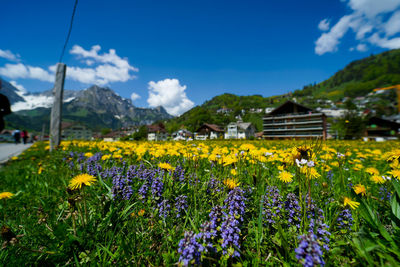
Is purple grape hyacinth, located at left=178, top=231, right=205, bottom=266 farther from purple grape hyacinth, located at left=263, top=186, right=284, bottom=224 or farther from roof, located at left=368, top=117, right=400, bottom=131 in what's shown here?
roof, located at left=368, top=117, right=400, bottom=131

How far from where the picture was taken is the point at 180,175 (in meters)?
2.27

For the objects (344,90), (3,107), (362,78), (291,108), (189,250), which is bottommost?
(189,250)

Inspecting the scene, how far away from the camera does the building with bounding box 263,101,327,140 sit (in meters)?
40.3

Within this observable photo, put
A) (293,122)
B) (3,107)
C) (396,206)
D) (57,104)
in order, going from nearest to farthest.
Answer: (396,206), (57,104), (3,107), (293,122)

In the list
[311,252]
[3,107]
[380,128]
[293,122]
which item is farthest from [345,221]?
[380,128]

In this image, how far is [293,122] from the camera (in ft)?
146

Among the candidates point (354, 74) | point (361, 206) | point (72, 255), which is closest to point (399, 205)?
point (361, 206)

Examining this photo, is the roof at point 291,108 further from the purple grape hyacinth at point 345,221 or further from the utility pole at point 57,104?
the purple grape hyacinth at point 345,221

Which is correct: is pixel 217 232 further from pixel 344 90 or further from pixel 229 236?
pixel 344 90

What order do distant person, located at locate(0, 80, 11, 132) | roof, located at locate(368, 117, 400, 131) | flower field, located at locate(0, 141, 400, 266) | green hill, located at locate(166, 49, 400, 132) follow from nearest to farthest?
flower field, located at locate(0, 141, 400, 266), distant person, located at locate(0, 80, 11, 132), roof, located at locate(368, 117, 400, 131), green hill, located at locate(166, 49, 400, 132)

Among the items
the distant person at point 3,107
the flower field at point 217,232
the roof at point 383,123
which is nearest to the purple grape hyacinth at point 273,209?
the flower field at point 217,232

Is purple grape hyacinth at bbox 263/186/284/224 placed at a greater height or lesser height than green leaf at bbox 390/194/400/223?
lesser

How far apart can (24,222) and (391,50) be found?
986 feet

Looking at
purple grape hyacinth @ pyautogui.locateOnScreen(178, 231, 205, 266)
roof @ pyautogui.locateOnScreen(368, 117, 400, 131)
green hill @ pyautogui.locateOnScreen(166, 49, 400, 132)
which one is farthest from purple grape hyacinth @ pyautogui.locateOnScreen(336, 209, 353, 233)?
green hill @ pyautogui.locateOnScreen(166, 49, 400, 132)
